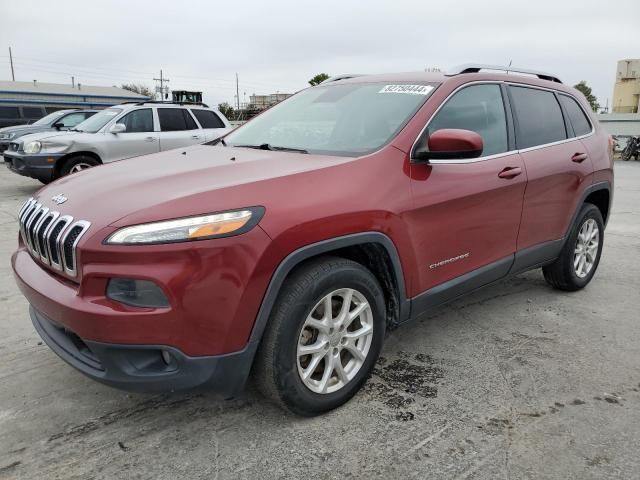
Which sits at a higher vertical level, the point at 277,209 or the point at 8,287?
the point at 277,209

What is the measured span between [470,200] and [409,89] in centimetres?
77

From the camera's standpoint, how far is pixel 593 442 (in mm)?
2428

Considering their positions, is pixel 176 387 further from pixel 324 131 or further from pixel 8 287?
pixel 8 287

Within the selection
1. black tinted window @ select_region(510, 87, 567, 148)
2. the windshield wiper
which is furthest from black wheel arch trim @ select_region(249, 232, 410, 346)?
black tinted window @ select_region(510, 87, 567, 148)

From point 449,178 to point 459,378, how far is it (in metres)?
1.15

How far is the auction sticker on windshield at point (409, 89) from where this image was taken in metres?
3.12

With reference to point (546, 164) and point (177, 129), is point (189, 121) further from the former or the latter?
point (546, 164)

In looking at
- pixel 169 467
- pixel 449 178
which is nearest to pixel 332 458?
pixel 169 467

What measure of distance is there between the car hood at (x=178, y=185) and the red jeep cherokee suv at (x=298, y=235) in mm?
12

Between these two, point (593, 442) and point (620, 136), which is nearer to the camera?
point (593, 442)

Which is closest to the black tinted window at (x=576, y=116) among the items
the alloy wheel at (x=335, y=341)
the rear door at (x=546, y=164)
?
the rear door at (x=546, y=164)

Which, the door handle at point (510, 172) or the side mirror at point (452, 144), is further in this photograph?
the door handle at point (510, 172)

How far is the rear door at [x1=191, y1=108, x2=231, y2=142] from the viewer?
400 inches

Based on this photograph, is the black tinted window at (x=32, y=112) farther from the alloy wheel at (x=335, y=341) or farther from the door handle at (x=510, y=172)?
the alloy wheel at (x=335, y=341)
